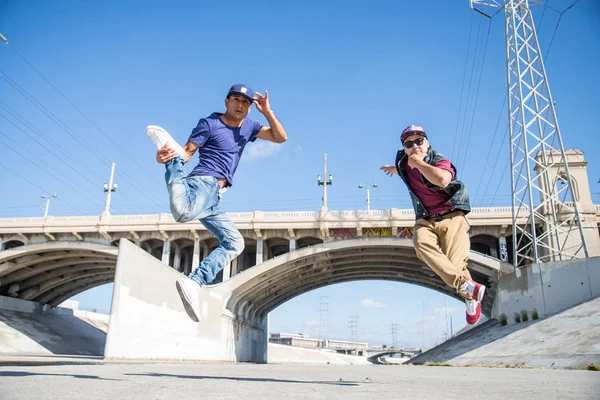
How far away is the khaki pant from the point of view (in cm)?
497

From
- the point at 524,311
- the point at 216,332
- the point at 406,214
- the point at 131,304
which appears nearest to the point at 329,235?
the point at 406,214

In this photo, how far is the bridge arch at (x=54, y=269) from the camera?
34.0 meters

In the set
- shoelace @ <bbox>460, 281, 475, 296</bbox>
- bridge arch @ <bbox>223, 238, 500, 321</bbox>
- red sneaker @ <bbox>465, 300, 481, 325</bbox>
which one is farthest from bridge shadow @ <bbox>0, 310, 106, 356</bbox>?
shoelace @ <bbox>460, 281, 475, 296</bbox>

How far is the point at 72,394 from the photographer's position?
284 cm

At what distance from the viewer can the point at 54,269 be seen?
145 feet

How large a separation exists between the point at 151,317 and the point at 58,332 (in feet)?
Answer: 97.0

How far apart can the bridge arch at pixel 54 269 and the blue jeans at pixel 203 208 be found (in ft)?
89.2

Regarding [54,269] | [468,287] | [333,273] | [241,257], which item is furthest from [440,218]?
[54,269]

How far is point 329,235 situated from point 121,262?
1790 cm

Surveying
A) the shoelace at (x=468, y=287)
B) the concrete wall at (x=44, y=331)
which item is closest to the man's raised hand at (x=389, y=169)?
the shoelace at (x=468, y=287)

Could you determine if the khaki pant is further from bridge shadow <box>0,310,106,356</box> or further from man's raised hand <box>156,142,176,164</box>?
bridge shadow <box>0,310,106,356</box>

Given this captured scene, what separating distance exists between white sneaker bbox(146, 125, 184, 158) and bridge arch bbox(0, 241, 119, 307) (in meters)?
27.7

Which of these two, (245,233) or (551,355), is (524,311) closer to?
(551,355)

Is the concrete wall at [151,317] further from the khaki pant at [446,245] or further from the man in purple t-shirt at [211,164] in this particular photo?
the khaki pant at [446,245]
